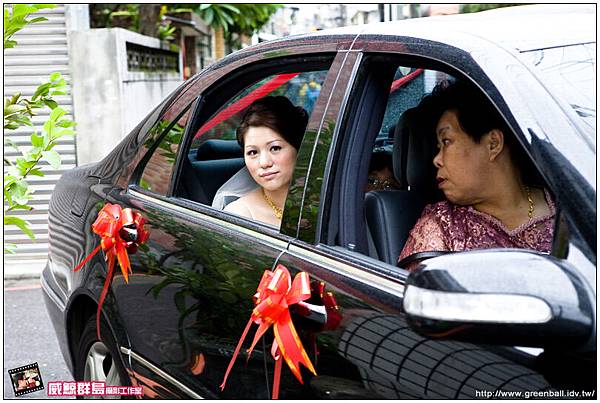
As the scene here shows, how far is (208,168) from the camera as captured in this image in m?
3.29

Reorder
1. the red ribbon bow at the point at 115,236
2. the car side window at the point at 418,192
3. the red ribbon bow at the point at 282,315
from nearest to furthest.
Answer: the red ribbon bow at the point at 282,315, the car side window at the point at 418,192, the red ribbon bow at the point at 115,236

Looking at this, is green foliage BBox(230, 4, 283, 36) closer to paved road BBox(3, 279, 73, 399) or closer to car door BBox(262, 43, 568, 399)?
paved road BBox(3, 279, 73, 399)

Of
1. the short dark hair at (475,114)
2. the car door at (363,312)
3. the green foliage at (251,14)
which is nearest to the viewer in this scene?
the car door at (363,312)

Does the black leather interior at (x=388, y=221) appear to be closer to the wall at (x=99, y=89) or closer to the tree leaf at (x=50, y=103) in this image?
the tree leaf at (x=50, y=103)

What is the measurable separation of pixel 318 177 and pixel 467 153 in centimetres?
48

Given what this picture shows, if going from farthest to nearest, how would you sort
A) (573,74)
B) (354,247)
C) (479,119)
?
(479,119), (354,247), (573,74)

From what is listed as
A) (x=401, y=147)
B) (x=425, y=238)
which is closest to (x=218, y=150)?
(x=401, y=147)

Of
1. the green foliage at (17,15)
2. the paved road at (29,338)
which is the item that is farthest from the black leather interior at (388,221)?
the paved road at (29,338)

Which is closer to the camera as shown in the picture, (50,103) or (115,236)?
(115,236)

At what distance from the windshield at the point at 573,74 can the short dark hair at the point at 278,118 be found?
1.16 meters

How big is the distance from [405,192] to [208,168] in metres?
0.98

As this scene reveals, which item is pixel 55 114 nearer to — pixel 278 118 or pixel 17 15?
pixel 17 15

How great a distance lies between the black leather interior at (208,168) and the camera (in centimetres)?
300

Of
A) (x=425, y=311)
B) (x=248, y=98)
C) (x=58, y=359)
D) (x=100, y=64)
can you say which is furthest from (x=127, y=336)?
(x=100, y=64)
